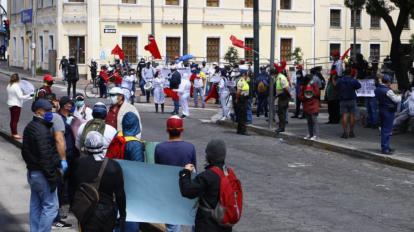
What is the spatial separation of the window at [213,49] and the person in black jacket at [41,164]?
40885 mm

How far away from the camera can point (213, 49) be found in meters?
49.0

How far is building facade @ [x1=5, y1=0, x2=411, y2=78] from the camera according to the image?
45188 mm

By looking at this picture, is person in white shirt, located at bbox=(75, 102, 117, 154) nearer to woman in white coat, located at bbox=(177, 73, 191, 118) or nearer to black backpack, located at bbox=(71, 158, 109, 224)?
black backpack, located at bbox=(71, 158, 109, 224)

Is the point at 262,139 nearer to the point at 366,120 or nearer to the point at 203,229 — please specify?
the point at 366,120

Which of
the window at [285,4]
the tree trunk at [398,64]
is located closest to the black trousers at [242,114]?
the tree trunk at [398,64]

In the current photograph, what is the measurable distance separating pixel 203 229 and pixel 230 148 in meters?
10.8

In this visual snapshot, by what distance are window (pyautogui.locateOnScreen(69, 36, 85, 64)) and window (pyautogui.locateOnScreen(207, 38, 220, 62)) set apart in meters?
8.60

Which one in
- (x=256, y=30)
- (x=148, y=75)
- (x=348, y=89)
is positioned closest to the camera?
(x=348, y=89)

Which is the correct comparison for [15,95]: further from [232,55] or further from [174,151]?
[232,55]

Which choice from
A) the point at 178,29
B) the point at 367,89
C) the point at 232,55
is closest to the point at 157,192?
the point at 367,89

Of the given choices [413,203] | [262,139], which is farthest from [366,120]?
[413,203]

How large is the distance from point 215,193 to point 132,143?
1.73 meters

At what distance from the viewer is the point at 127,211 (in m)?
7.23

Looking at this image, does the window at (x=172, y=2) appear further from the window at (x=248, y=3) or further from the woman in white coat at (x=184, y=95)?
the woman in white coat at (x=184, y=95)
